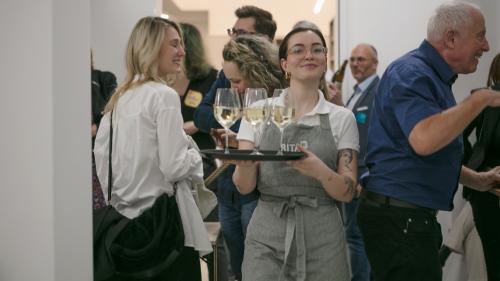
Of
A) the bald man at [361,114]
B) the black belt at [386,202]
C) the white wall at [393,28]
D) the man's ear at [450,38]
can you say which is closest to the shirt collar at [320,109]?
the black belt at [386,202]

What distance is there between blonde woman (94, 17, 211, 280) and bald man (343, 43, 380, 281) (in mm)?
1023

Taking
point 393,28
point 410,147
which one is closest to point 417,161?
point 410,147

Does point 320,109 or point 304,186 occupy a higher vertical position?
point 320,109

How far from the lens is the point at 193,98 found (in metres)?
3.79

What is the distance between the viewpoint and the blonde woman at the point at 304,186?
6.72ft

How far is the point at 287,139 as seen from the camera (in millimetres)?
2145

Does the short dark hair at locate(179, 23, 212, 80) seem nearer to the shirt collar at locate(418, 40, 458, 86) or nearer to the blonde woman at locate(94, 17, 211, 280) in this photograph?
the blonde woman at locate(94, 17, 211, 280)

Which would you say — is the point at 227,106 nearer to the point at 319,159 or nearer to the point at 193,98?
the point at 319,159

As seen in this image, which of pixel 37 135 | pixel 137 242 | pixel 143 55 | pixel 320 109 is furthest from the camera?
pixel 143 55

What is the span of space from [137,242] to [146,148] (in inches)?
14.6

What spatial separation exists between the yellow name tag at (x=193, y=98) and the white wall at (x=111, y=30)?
1.13 m

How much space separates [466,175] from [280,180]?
842 millimetres

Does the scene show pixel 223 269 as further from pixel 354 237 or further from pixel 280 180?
pixel 280 180

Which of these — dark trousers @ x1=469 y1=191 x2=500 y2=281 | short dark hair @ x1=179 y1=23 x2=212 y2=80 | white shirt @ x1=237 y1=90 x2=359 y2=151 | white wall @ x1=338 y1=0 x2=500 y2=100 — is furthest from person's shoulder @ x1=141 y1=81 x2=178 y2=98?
white wall @ x1=338 y1=0 x2=500 y2=100
